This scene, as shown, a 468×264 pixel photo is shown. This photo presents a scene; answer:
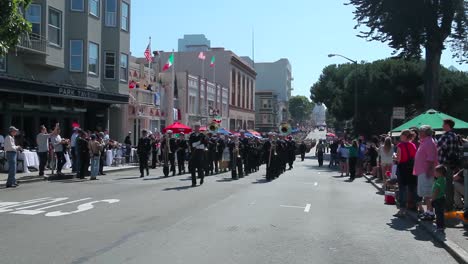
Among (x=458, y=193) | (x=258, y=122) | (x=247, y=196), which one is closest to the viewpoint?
(x=458, y=193)

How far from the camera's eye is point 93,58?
101 feet

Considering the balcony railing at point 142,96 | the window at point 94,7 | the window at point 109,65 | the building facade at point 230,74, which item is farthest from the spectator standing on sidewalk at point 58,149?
the building facade at point 230,74

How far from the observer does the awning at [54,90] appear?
22.0m

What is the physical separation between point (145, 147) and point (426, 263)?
15.1 meters

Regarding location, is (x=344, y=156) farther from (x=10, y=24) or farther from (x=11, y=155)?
(x=10, y=24)

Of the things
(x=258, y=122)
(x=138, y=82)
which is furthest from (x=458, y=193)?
(x=258, y=122)

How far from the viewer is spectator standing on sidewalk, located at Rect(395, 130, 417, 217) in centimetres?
1212

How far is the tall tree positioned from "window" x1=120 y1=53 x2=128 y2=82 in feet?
48.4

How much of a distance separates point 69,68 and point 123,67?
4815mm

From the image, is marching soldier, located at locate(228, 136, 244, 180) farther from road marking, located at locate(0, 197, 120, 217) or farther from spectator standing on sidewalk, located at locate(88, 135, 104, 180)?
road marking, located at locate(0, 197, 120, 217)

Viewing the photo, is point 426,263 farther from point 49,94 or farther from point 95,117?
point 95,117

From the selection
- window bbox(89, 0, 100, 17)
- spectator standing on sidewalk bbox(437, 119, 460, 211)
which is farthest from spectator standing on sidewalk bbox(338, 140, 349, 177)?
window bbox(89, 0, 100, 17)

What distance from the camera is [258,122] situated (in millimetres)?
114875

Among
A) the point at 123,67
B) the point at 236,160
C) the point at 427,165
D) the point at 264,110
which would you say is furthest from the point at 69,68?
the point at 264,110
